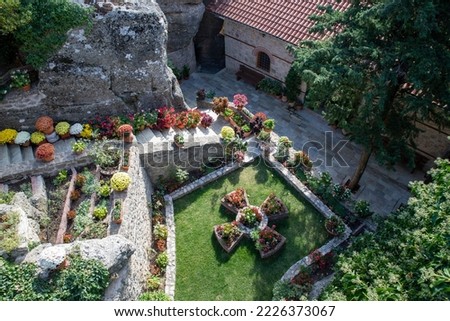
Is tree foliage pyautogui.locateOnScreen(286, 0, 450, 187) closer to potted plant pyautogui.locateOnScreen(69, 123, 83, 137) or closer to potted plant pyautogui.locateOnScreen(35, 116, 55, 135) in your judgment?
potted plant pyautogui.locateOnScreen(69, 123, 83, 137)

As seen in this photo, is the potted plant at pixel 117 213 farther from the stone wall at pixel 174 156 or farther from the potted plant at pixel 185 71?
the potted plant at pixel 185 71

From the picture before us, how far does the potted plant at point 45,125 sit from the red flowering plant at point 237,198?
25.8 feet

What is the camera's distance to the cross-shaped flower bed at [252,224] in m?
15.3

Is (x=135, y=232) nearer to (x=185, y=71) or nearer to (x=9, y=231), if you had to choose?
(x=9, y=231)

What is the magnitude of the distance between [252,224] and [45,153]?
8633mm

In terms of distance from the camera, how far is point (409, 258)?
10039 millimetres

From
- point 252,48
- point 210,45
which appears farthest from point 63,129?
point 210,45

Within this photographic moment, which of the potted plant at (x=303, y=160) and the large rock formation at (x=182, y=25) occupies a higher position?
the large rock formation at (x=182, y=25)

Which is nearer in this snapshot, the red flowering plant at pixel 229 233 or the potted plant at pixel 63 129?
the potted plant at pixel 63 129

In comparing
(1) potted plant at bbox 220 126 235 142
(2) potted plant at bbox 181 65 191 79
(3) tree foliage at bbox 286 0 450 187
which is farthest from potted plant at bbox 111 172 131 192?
(2) potted plant at bbox 181 65 191 79

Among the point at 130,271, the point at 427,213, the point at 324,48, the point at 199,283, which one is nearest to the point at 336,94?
the point at 324,48

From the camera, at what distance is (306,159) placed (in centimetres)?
1781

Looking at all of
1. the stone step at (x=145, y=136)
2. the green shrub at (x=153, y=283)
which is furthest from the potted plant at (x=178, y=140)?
the green shrub at (x=153, y=283)
